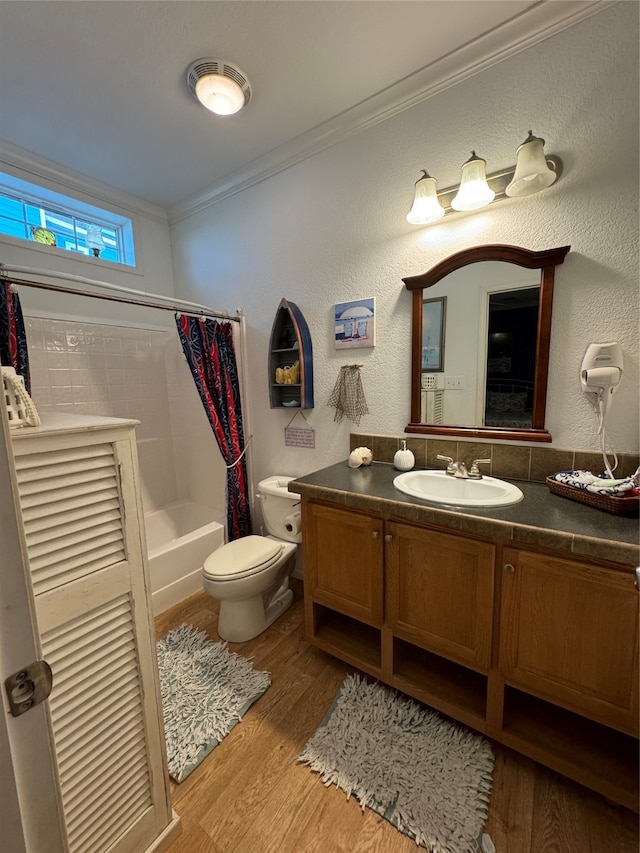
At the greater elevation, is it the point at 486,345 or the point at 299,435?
the point at 486,345

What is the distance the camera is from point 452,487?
5.04 feet

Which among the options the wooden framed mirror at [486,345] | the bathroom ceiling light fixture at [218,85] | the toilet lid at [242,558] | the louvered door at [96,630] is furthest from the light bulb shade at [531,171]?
the toilet lid at [242,558]

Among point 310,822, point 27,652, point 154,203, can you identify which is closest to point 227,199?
point 154,203

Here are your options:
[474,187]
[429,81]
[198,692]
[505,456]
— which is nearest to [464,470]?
[505,456]

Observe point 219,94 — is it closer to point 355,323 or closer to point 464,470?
point 355,323

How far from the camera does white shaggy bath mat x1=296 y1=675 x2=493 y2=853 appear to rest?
3.45ft

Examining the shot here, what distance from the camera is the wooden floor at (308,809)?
3.32 feet

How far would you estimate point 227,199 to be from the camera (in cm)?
232

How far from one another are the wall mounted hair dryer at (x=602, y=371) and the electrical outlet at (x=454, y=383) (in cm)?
46

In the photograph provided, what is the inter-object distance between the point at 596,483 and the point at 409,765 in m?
1.19

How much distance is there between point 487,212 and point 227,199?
170cm

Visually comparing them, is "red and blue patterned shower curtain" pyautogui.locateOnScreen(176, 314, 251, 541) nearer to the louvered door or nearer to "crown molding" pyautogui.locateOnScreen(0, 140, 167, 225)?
"crown molding" pyautogui.locateOnScreen(0, 140, 167, 225)

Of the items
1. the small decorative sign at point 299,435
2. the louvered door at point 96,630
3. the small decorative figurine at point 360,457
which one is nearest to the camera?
the louvered door at point 96,630

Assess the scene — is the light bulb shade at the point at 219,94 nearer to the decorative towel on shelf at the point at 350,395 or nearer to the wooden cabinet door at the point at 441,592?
the decorative towel on shelf at the point at 350,395
